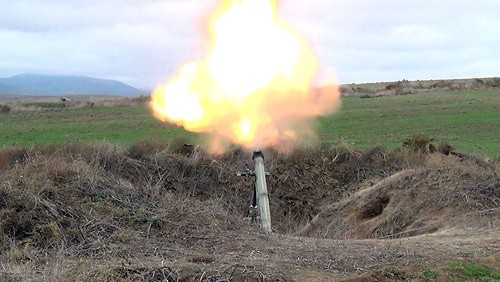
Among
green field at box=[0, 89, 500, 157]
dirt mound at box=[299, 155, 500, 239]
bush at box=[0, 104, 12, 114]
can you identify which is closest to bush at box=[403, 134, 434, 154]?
green field at box=[0, 89, 500, 157]

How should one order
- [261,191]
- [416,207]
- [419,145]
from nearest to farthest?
[261,191] → [416,207] → [419,145]

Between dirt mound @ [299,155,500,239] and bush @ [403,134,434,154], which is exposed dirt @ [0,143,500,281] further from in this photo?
bush @ [403,134,434,154]

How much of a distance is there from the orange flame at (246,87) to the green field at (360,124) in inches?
342

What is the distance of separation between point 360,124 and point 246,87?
1850 centimetres

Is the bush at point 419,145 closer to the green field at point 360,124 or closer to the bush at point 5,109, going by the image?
the green field at point 360,124

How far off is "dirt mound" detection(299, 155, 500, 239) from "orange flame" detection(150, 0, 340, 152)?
267cm

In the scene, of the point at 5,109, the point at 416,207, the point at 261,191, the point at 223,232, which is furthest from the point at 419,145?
the point at 5,109

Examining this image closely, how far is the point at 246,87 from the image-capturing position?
43.4 feet

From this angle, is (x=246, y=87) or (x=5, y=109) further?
(x=5, y=109)

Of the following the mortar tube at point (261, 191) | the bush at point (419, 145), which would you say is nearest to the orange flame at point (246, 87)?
the mortar tube at point (261, 191)

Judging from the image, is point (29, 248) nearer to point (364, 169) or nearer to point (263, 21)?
point (263, 21)

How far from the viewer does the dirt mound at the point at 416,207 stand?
12734 mm

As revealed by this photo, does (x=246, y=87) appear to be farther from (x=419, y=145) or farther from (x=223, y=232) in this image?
(x=419, y=145)

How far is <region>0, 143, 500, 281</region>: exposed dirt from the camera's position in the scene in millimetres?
8328
